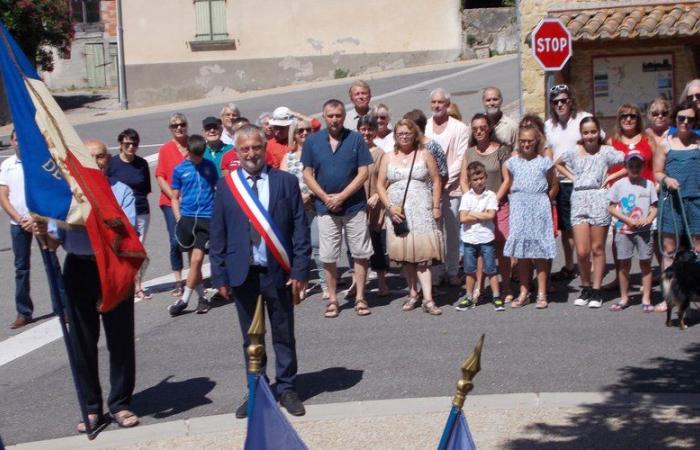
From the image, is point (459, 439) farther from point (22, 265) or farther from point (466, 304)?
point (22, 265)

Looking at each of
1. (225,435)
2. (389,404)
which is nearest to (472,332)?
(389,404)

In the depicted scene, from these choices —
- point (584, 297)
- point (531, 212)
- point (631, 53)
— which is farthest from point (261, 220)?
point (631, 53)

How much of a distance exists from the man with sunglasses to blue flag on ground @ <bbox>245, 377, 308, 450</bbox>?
21.3 feet

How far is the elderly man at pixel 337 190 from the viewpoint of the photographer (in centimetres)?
942

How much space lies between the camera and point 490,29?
33344 millimetres

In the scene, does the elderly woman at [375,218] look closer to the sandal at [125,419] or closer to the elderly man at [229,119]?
the elderly man at [229,119]

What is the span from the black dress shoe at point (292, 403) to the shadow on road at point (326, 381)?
0.31 meters

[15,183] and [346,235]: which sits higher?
[15,183]

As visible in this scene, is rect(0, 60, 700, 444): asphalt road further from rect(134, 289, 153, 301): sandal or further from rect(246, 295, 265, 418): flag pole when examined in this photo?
rect(246, 295, 265, 418): flag pole

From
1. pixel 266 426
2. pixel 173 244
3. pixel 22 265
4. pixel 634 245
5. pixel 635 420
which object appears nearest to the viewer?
pixel 266 426

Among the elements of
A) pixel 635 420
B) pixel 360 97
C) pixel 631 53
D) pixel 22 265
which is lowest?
pixel 635 420

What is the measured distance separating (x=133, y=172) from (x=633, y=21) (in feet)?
23.3

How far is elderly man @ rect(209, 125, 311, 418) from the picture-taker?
7008 mm

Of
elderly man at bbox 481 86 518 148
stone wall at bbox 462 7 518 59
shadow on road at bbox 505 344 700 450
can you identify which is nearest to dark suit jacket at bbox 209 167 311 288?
shadow on road at bbox 505 344 700 450
